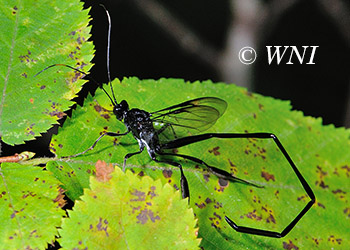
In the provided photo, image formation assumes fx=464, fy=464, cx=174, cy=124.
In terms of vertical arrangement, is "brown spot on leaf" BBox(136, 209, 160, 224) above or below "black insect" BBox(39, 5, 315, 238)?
below

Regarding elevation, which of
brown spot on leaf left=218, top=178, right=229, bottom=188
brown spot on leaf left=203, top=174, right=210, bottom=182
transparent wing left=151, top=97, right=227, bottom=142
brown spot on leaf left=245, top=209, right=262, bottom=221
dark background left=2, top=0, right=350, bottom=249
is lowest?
brown spot on leaf left=245, top=209, right=262, bottom=221

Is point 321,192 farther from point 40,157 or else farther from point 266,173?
point 40,157

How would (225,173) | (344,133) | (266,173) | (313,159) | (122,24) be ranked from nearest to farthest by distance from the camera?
(225,173)
(266,173)
(313,159)
(344,133)
(122,24)

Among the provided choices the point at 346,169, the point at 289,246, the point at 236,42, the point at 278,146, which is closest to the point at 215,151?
the point at 278,146

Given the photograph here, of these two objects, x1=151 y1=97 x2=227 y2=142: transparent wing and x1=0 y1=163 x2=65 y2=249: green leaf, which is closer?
x1=0 y1=163 x2=65 y2=249: green leaf

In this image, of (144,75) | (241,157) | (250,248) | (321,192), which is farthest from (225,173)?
(144,75)

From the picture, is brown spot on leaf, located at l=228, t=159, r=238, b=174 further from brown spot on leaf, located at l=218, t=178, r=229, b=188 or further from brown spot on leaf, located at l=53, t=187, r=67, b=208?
brown spot on leaf, located at l=53, t=187, r=67, b=208

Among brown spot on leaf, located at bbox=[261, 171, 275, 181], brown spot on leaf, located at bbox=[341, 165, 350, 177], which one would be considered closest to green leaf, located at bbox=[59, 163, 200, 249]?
brown spot on leaf, located at bbox=[261, 171, 275, 181]

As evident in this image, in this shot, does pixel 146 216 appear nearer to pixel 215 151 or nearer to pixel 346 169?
pixel 215 151
